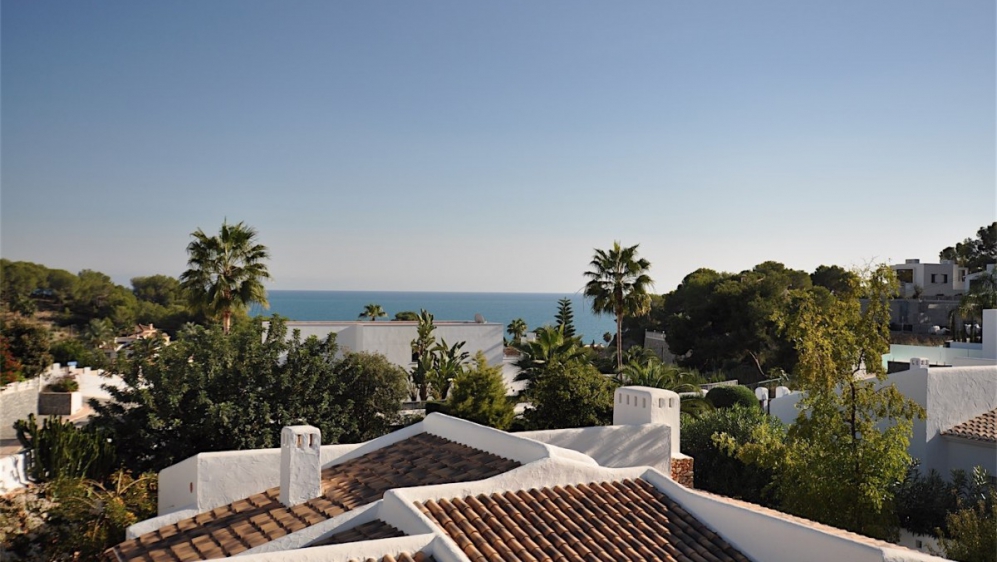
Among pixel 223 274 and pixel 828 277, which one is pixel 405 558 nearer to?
pixel 223 274

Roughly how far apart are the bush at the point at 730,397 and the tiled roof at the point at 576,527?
17954mm

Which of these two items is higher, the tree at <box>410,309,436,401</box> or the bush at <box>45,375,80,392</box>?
the tree at <box>410,309,436,401</box>

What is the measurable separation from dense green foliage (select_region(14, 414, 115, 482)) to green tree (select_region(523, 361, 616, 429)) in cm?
1047

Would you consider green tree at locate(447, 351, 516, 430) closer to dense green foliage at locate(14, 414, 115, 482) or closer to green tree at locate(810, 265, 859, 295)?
dense green foliage at locate(14, 414, 115, 482)

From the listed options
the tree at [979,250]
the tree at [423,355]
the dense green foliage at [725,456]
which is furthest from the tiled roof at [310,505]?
the tree at [979,250]

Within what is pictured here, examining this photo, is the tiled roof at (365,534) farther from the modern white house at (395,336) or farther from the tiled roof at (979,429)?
the modern white house at (395,336)

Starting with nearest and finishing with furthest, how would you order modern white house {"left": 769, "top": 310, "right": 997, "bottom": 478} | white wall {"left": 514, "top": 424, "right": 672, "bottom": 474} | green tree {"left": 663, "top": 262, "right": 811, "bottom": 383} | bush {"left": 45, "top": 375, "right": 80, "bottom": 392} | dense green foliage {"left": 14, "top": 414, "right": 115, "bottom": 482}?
white wall {"left": 514, "top": 424, "right": 672, "bottom": 474} → dense green foliage {"left": 14, "top": 414, "right": 115, "bottom": 482} → modern white house {"left": 769, "top": 310, "right": 997, "bottom": 478} → bush {"left": 45, "top": 375, "right": 80, "bottom": 392} → green tree {"left": 663, "top": 262, "right": 811, "bottom": 383}

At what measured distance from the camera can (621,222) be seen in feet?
145

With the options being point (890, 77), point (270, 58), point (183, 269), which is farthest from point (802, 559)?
point (183, 269)

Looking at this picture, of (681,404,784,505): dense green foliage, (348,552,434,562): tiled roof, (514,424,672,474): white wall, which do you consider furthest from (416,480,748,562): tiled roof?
(681,404,784,505): dense green foliage

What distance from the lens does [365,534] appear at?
8.57m

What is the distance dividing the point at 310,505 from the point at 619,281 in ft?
75.0

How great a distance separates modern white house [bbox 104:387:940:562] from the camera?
833 centimetres

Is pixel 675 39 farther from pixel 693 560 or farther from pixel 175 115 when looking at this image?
pixel 175 115
